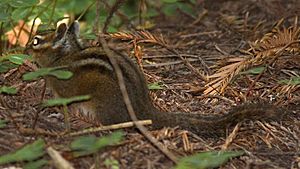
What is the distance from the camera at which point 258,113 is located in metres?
3.99

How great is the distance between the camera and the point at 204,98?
4.53 meters

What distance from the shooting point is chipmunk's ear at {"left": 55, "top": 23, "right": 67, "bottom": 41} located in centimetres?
433

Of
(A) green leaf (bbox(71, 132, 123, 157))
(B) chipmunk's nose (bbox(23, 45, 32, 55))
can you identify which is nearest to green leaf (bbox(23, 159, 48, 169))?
(A) green leaf (bbox(71, 132, 123, 157))

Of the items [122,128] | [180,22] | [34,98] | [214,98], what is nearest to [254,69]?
[214,98]

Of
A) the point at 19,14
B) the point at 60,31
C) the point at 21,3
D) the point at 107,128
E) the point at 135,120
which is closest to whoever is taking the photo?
the point at 135,120

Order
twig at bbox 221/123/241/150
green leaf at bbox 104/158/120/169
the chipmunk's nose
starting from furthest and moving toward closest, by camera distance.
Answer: the chipmunk's nose
twig at bbox 221/123/241/150
green leaf at bbox 104/158/120/169

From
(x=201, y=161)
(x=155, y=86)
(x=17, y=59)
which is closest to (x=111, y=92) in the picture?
(x=155, y=86)

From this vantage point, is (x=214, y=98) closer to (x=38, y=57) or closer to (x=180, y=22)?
(x=38, y=57)

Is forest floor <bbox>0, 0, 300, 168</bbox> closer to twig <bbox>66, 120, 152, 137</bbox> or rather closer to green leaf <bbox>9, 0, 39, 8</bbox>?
twig <bbox>66, 120, 152, 137</bbox>

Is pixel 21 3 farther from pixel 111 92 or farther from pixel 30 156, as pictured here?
pixel 30 156

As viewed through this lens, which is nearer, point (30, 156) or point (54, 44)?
point (30, 156)

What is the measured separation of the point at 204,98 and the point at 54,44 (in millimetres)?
1134

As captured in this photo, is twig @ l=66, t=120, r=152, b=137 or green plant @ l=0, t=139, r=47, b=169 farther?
twig @ l=66, t=120, r=152, b=137

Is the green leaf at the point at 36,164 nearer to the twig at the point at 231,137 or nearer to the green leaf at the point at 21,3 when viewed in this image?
the twig at the point at 231,137
